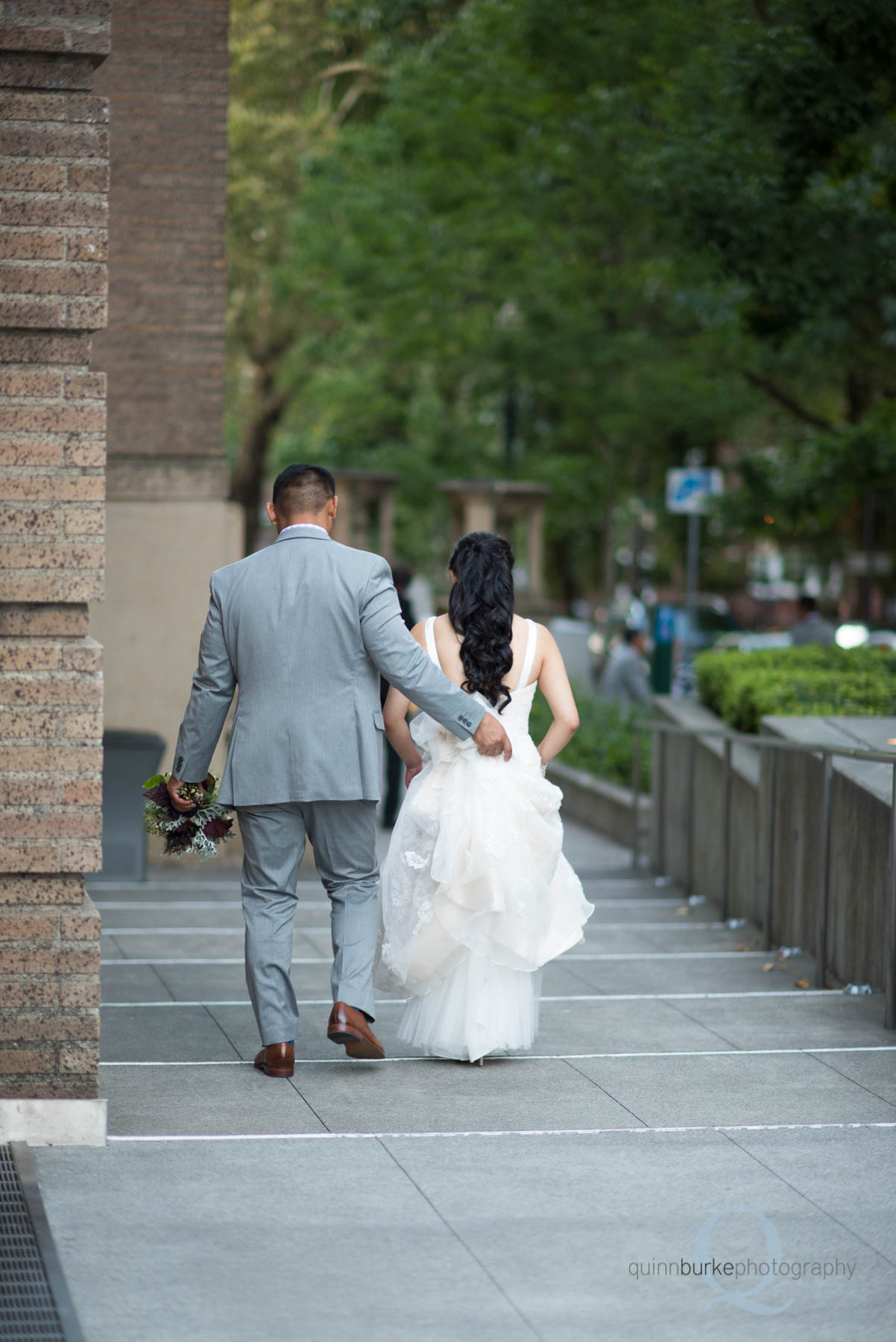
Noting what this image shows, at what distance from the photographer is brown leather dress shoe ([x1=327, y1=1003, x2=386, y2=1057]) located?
5.54m

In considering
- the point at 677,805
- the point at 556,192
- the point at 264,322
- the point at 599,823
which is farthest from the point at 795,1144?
the point at 264,322

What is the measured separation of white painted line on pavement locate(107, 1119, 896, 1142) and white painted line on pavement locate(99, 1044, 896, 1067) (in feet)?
2.85

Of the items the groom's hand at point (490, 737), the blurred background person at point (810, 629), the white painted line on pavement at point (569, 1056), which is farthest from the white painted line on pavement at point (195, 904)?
the blurred background person at point (810, 629)

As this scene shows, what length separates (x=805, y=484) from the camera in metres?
23.6

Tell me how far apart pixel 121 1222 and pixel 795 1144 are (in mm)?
1913

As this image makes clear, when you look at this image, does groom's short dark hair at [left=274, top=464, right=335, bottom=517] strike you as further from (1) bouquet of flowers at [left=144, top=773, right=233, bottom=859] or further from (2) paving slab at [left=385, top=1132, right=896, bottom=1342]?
(2) paving slab at [left=385, top=1132, right=896, bottom=1342]

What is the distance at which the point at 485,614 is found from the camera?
583 cm

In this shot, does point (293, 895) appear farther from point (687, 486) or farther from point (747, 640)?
point (747, 640)

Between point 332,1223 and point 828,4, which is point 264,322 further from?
point 332,1223

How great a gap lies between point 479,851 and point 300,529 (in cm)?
122

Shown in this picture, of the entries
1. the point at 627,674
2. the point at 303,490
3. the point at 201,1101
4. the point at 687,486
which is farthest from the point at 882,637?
the point at 201,1101

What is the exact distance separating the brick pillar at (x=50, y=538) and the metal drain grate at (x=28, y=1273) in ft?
1.65

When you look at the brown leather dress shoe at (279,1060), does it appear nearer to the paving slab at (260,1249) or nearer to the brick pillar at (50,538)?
the paving slab at (260,1249)

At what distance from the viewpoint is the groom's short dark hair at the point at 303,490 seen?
571 centimetres
